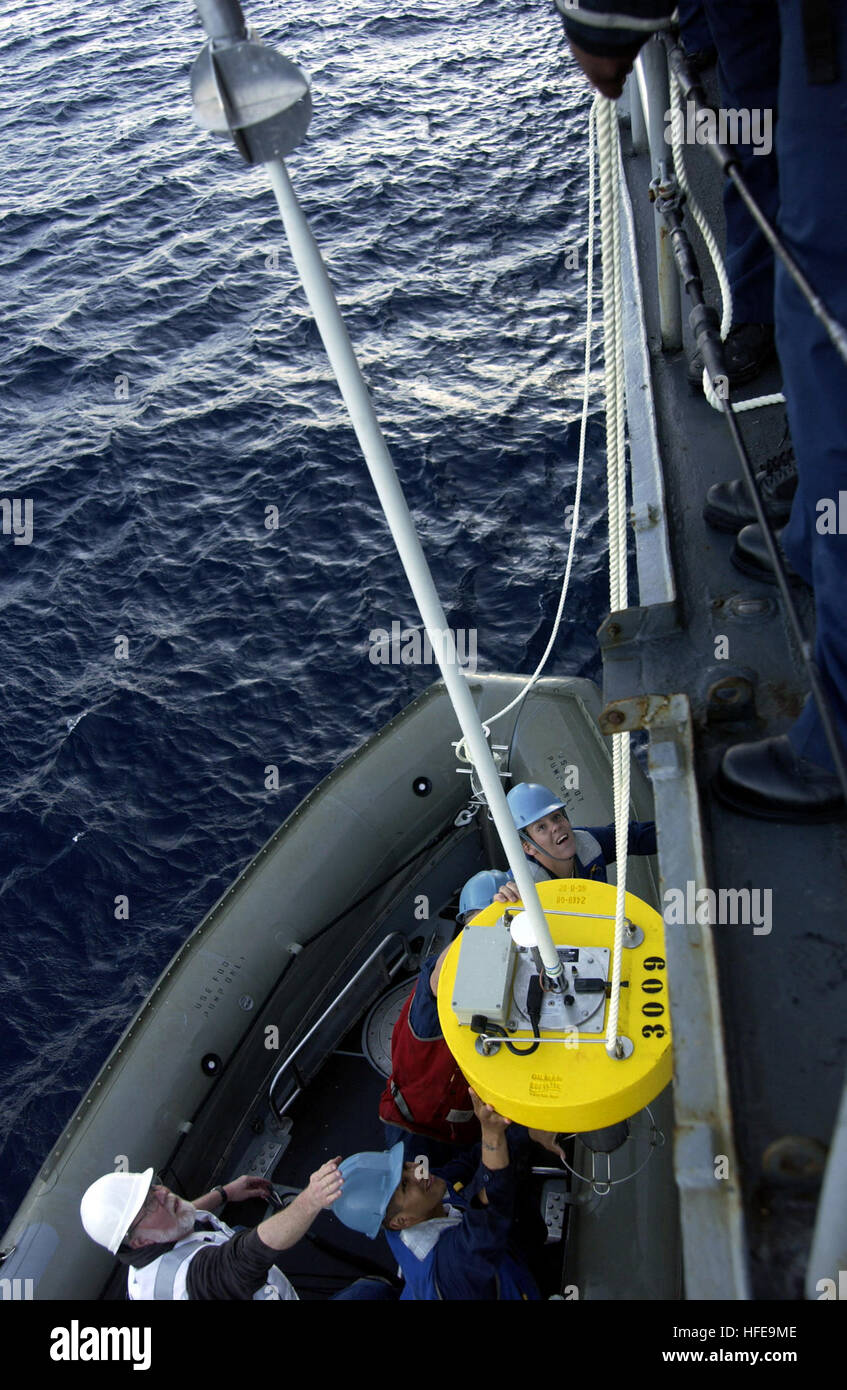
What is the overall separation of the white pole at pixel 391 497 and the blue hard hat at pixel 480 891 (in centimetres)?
152

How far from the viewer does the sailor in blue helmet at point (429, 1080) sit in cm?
455

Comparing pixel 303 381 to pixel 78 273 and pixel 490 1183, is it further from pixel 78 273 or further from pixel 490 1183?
pixel 490 1183

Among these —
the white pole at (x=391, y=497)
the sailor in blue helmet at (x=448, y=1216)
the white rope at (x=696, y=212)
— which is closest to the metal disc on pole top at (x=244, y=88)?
the white pole at (x=391, y=497)

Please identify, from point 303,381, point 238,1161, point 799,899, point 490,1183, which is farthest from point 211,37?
point 303,381

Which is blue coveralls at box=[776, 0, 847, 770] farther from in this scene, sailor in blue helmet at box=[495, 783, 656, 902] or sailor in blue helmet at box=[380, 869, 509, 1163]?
sailor in blue helmet at box=[495, 783, 656, 902]

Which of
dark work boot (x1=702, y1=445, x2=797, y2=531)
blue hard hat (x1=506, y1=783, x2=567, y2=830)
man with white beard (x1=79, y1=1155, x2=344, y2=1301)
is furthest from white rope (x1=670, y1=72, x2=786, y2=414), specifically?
man with white beard (x1=79, y1=1155, x2=344, y2=1301)

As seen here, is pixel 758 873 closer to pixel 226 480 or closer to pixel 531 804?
pixel 531 804

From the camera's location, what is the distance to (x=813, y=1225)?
1946mm

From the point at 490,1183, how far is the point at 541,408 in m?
11.3

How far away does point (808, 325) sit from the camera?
2434 mm

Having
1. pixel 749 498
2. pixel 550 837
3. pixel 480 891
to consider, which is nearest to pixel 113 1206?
pixel 480 891

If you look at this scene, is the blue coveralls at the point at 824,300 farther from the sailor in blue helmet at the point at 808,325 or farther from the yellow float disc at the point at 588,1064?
the yellow float disc at the point at 588,1064

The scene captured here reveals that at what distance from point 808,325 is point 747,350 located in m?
1.88

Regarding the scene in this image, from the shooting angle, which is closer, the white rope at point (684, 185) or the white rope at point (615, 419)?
the white rope at point (615, 419)
